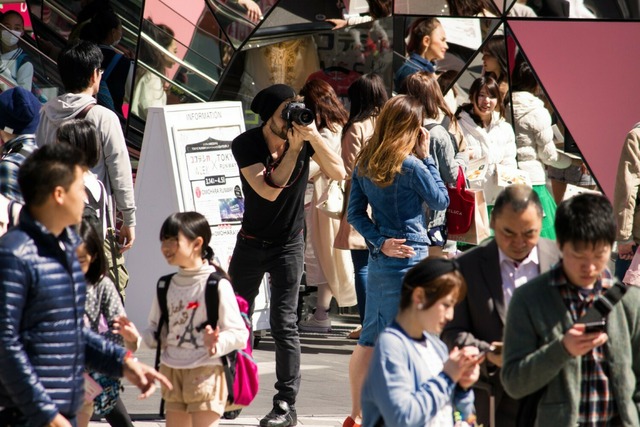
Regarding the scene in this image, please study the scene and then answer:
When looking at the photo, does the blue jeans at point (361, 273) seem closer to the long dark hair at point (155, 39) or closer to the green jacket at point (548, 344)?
the long dark hair at point (155, 39)

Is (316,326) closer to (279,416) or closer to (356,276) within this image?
(356,276)

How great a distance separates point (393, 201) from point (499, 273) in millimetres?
1884

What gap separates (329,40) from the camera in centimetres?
1016

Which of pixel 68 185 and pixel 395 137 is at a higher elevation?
pixel 395 137

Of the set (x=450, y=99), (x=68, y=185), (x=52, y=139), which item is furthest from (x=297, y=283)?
(x=450, y=99)

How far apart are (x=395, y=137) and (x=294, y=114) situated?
0.60 m

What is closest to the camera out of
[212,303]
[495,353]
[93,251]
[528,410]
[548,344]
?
[548,344]

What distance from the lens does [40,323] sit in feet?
11.6

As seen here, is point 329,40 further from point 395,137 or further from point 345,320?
point 395,137

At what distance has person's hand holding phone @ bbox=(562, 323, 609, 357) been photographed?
3451 millimetres

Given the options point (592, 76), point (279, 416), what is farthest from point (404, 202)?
point (592, 76)

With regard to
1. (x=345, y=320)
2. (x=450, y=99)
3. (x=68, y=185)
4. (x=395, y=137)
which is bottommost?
(x=345, y=320)

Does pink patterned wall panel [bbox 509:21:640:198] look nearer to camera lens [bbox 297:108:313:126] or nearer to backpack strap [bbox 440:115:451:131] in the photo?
backpack strap [bbox 440:115:451:131]

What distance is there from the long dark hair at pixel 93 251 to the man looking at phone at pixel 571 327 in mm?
1732
